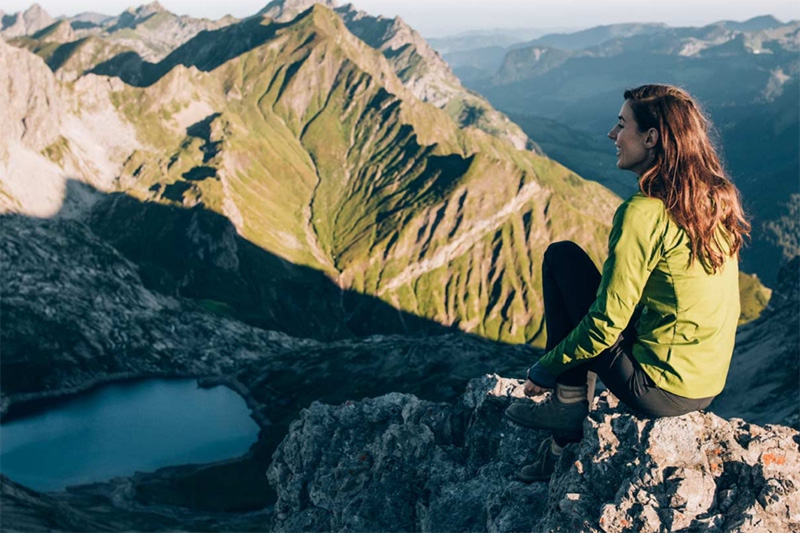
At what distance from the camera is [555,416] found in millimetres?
15023

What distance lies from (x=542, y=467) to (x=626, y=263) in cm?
878

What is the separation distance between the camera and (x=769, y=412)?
413 ft

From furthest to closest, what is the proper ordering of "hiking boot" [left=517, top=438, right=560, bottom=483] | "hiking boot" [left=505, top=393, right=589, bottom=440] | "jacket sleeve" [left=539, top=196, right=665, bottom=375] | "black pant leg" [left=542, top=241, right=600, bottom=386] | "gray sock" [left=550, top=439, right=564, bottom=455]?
"hiking boot" [left=517, top=438, right=560, bottom=483]
"gray sock" [left=550, top=439, right=564, bottom=455]
"hiking boot" [left=505, top=393, right=589, bottom=440]
"black pant leg" [left=542, top=241, right=600, bottom=386]
"jacket sleeve" [left=539, top=196, right=665, bottom=375]

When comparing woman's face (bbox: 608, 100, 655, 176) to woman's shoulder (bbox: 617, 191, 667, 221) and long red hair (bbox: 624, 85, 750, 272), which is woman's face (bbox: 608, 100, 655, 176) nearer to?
long red hair (bbox: 624, 85, 750, 272)

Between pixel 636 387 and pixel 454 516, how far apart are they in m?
11.4

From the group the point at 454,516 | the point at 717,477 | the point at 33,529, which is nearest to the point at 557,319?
the point at 717,477

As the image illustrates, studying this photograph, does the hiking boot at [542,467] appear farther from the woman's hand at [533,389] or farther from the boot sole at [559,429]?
the woman's hand at [533,389]

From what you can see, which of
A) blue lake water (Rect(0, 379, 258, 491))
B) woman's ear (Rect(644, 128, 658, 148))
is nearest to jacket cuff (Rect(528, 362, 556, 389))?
woman's ear (Rect(644, 128, 658, 148))

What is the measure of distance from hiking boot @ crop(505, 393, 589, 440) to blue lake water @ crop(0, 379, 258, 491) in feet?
510

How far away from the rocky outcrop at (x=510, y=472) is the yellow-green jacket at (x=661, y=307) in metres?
2.36

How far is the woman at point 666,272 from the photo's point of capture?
1133 centimetres

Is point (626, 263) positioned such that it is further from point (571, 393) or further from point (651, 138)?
point (571, 393)

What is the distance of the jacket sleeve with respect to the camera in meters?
11.2

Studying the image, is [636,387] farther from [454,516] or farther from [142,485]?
[142,485]
